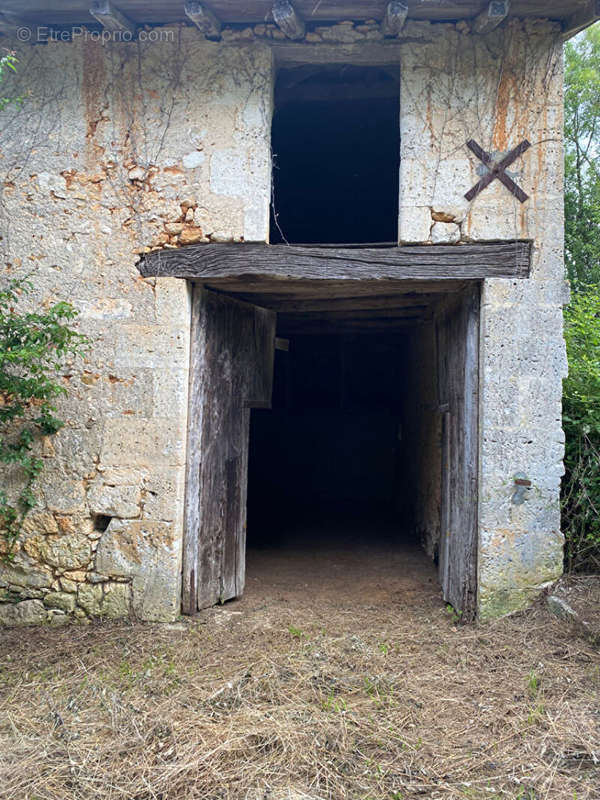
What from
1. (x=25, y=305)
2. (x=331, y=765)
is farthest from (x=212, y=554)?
(x=25, y=305)

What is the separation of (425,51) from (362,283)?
1.69m

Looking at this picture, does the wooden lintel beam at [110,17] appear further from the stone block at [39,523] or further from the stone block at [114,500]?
the stone block at [39,523]

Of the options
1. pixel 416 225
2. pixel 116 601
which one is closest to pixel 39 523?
pixel 116 601

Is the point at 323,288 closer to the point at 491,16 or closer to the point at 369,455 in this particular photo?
the point at 491,16

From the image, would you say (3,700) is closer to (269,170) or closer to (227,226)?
(227,226)

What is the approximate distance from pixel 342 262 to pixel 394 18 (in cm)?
162

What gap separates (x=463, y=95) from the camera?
411 cm

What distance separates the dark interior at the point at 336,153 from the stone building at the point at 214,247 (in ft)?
2.68

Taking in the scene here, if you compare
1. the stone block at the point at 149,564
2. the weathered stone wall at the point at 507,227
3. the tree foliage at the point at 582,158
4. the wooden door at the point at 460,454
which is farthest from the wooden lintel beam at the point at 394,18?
the tree foliage at the point at 582,158

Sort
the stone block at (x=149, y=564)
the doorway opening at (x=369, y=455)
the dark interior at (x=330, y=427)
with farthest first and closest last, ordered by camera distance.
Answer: the dark interior at (x=330, y=427) → the doorway opening at (x=369, y=455) → the stone block at (x=149, y=564)

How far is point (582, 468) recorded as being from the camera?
14.3 feet

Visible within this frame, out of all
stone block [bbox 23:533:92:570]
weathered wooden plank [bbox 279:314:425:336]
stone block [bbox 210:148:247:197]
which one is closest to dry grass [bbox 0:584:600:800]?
stone block [bbox 23:533:92:570]

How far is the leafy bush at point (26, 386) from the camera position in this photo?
389 centimetres

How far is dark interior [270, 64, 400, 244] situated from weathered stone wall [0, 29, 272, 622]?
2.52 ft
